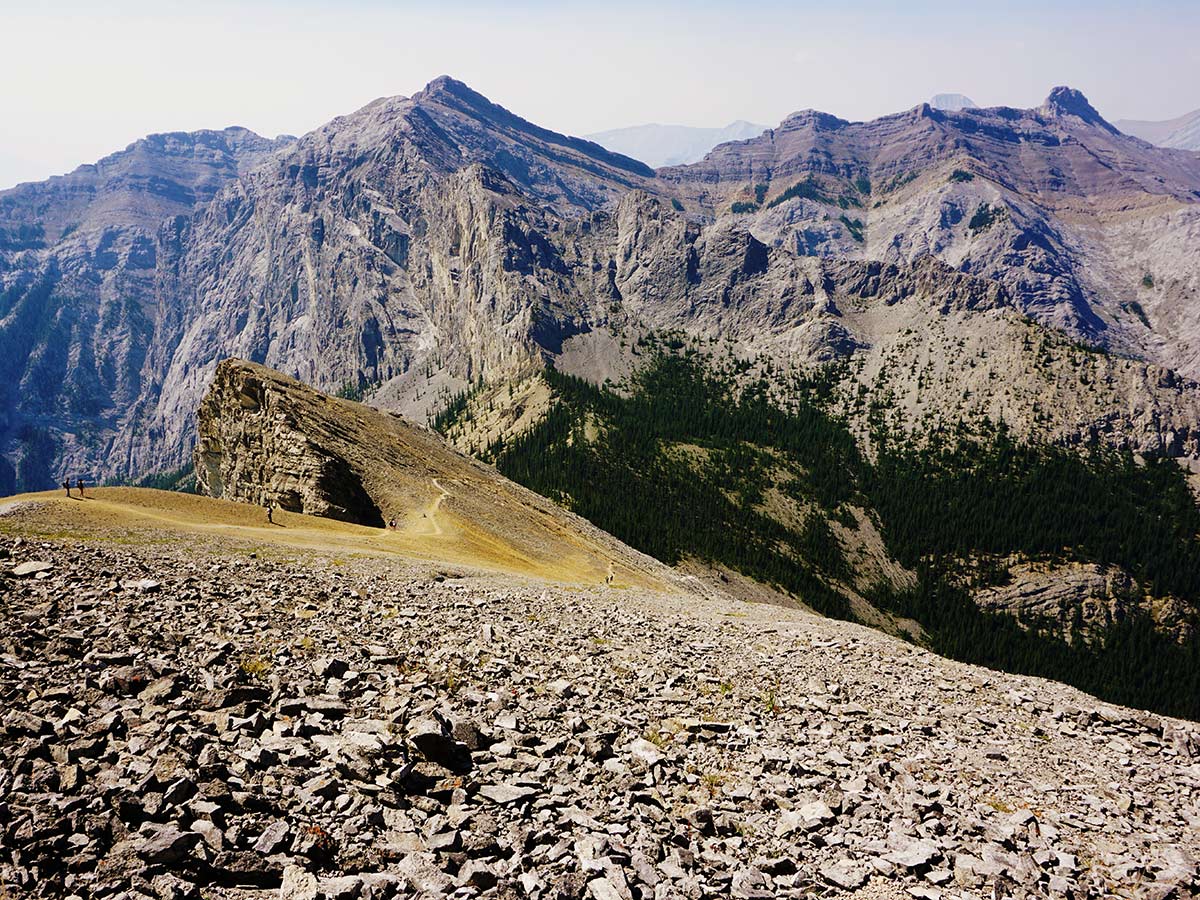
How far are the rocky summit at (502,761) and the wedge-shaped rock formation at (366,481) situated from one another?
75.7 feet

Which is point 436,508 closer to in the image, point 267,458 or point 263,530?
point 267,458

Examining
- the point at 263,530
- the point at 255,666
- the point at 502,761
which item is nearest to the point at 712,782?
the point at 502,761

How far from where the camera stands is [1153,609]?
168625 mm

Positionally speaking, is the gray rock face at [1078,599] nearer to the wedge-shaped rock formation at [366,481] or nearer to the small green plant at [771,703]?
the wedge-shaped rock formation at [366,481]

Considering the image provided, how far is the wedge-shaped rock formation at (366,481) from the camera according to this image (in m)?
51.2

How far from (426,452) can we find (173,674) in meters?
61.0

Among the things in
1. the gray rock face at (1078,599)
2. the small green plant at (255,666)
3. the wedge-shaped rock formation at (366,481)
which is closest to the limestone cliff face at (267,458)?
the wedge-shaped rock formation at (366,481)

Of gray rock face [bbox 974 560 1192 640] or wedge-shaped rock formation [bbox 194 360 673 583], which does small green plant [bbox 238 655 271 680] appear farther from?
gray rock face [bbox 974 560 1192 640]

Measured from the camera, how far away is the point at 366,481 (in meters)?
57.7

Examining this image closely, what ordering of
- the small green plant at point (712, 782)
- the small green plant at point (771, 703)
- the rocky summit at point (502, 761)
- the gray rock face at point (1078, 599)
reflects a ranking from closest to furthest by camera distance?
the rocky summit at point (502, 761) < the small green plant at point (712, 782) < the small green plant at point (771, 703) < the gray rock face at point (1078, 599)

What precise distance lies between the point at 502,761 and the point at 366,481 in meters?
48.6

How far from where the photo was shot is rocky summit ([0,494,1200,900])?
953 cm

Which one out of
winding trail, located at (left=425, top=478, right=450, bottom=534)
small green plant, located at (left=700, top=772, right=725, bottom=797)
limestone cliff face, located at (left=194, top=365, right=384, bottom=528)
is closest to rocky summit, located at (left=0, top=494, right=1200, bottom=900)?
small green plant, located at (left=700, top=772, right=725, bottom=797)

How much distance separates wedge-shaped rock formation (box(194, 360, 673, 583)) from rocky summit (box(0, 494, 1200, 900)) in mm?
23079
